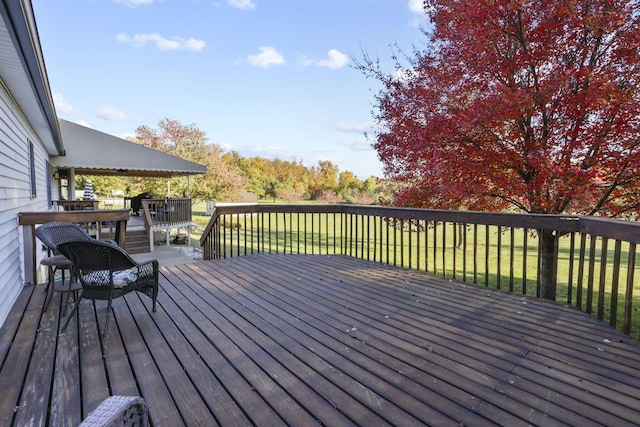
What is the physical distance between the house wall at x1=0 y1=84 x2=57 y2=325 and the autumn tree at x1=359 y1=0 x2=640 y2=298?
4601 mm

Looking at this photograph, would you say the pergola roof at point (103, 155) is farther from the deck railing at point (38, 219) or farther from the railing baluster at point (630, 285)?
the railing baluster at point (630, 285)

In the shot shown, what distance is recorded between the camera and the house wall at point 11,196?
3234 millimetres

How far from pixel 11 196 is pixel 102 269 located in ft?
7.62

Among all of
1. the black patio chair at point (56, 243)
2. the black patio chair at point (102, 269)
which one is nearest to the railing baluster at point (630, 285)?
the black patio chair at point (102, 269)

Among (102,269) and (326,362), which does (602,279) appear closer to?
(326,362)

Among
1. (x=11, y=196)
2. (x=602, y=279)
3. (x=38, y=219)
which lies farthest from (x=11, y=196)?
(x=602, y=279)

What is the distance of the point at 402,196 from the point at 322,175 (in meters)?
35.7

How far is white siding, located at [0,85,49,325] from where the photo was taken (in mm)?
3232

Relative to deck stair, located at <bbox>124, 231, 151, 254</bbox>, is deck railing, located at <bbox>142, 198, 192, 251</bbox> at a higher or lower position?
higher

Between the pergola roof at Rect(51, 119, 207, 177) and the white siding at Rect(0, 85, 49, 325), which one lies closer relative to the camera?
the white siding at Rect(0, 85, 49, 325)

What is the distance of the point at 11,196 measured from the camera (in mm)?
3777

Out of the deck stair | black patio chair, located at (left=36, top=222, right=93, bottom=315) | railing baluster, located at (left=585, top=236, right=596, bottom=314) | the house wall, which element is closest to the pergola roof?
the deck stair

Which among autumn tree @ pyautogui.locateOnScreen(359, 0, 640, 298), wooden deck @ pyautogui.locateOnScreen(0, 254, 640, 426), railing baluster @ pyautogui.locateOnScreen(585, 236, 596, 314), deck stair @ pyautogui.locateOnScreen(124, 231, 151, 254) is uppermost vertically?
autumn tree @ pyautogui.locateOnScreen(359, 0, 640, 298)

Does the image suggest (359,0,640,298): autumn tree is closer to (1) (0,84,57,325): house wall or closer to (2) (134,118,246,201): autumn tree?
(1) (0,84,57,325): house wall
